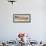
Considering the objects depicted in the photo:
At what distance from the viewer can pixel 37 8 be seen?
523 cm

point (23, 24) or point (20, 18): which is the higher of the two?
point (20, 18)

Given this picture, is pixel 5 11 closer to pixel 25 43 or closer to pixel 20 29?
pixel 20 29

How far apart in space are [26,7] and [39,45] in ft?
7.07

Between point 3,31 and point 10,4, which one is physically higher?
point 10,4

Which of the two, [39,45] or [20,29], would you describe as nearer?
[39,45]

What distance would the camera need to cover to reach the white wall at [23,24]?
522cm

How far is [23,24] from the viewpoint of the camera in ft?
17.2

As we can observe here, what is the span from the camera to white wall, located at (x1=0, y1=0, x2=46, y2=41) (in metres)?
5.22

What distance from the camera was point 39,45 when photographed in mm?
3451

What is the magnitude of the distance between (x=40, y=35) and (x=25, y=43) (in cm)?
192

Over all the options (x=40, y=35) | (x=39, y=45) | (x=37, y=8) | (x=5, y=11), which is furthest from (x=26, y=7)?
(x=39, y=45)

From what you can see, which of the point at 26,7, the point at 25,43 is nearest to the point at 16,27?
the point at 26,7

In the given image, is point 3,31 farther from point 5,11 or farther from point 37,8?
point 37,8

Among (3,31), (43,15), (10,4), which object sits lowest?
(3,31)
